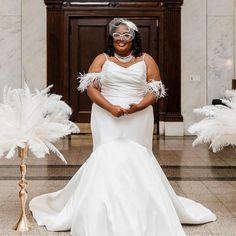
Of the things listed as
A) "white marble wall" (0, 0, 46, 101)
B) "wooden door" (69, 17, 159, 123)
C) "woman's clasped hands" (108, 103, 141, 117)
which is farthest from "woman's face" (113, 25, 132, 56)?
"white marble wall" (0, 0, 46, 101)

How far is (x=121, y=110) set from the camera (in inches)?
191

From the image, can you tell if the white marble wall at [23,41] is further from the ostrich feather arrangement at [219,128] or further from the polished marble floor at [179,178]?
the ostrich feather arrangement at [219,128]

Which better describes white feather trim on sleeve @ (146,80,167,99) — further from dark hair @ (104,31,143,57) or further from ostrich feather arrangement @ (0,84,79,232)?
ostrich feather arrangement @ (0,84,79,232)

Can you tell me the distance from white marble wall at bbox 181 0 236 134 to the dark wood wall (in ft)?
0.88

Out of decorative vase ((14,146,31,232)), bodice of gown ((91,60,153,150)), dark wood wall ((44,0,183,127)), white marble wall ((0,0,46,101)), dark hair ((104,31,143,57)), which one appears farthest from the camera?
white marble wall ((0,0,46,101))

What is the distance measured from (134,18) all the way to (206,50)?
6.46 feet

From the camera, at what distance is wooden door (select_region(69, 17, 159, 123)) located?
13852mm

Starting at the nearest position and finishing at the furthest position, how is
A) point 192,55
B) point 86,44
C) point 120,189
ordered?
1. point 120,189
2. point 192,55
3. point 86,44

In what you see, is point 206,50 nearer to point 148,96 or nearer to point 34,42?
point 34,42

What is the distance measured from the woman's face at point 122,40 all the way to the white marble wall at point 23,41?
9.01 m

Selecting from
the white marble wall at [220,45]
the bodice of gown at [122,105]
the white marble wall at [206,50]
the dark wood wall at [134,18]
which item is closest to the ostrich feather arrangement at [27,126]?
the bodice of gown at [122,105]

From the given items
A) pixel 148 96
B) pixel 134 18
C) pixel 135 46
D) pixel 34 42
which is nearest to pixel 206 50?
pixel 134 18

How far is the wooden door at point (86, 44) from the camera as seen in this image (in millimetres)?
13852

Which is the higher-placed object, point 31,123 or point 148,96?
point 148,96
